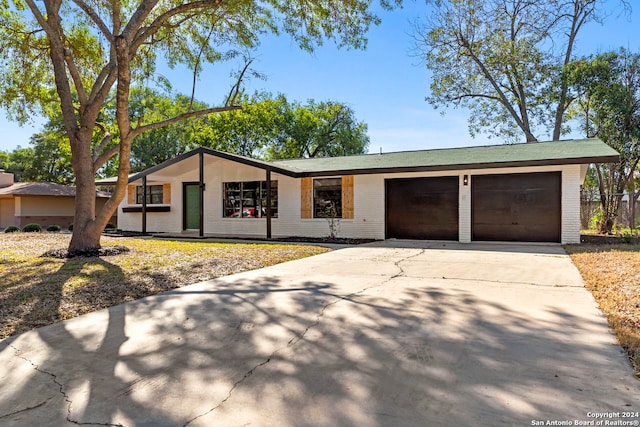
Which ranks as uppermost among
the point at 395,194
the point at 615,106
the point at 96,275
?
the point at 615,106

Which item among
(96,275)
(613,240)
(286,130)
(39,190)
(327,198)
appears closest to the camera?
(96,275)

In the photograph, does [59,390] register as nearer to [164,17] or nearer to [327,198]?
[164,17]

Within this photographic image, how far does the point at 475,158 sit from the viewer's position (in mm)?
11992

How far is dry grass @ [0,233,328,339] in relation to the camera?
4.35 meters

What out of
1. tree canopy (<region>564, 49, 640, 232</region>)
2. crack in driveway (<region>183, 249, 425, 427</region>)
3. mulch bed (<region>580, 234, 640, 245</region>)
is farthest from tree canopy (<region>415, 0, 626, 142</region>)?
crack in driveway (<region>183, 249, 425, 427</region>)

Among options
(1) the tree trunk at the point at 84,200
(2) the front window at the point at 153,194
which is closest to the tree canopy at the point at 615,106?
(1) the tree trunk at the point at 84,200

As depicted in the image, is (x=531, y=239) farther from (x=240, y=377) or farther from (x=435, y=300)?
(x=240, y=377)

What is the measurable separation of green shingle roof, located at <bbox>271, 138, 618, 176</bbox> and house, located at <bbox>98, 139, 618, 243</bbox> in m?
0.03

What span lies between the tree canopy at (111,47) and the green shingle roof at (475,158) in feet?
12.7

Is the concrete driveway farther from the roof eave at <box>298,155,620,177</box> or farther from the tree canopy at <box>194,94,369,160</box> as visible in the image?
the tree canopy at <box>194,94,369,160</box>

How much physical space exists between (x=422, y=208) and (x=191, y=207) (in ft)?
32.1

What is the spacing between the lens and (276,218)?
14852mm

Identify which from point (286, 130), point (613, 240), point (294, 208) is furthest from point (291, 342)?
point (286, 130)

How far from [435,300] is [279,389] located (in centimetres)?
268
